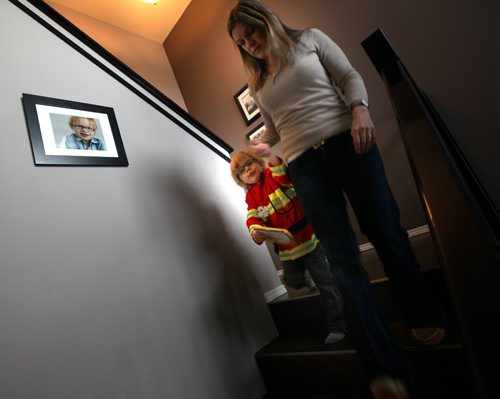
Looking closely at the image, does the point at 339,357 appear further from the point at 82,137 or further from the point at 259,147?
the point at 82,137

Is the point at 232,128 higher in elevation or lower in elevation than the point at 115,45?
lower

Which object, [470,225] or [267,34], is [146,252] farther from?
[470,225]

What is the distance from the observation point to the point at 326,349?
122 centimetres

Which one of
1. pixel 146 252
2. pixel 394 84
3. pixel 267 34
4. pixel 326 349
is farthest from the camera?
pixel 146 252

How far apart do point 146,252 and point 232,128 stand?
2.00m

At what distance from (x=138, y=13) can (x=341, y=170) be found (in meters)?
3.33

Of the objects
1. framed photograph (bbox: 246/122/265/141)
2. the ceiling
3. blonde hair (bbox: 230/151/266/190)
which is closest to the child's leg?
blonde hair (bbox: 230/151/266/190)

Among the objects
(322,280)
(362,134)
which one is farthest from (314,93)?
(322,280)

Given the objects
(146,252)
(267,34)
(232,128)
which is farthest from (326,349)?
(232,128)

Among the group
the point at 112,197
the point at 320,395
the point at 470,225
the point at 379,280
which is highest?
the point at 112,197

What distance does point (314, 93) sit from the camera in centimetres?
100

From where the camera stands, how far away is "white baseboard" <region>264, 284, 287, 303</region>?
70.4 inches

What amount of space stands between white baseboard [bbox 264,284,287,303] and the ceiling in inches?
124

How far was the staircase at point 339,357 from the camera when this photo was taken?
2.97ft
